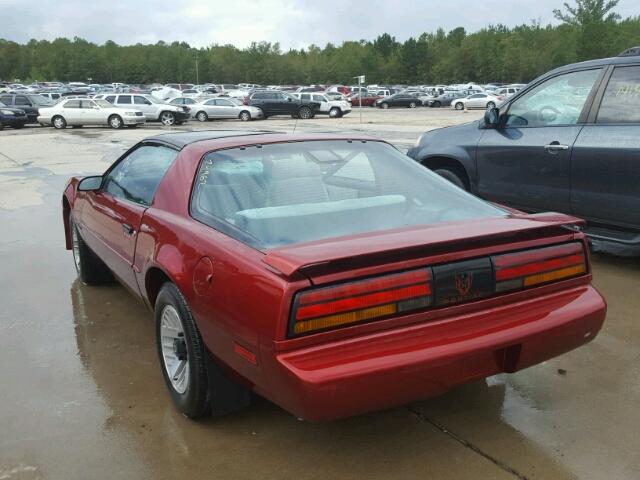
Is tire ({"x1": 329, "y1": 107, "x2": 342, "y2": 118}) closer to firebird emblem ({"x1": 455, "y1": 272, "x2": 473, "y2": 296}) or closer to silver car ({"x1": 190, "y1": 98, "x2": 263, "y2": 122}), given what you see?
silver car ({"x1": 190, "y1": 98, "x2": 263, "y2": 122})

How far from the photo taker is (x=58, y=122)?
26797 millimetres

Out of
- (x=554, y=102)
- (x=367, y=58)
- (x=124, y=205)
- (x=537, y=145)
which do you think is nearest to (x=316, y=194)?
(x=124, y=205)

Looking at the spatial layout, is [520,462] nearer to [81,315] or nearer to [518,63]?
[81,315]

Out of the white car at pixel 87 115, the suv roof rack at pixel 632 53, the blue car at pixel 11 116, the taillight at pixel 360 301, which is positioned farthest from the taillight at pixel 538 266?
the blue car at pixel 11 116

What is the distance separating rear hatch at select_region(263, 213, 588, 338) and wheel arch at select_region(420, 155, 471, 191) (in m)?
3.58

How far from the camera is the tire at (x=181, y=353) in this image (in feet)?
9.24

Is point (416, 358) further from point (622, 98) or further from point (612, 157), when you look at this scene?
point (622, 98)

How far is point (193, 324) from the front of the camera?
2.82 metres

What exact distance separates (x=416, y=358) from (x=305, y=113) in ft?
110

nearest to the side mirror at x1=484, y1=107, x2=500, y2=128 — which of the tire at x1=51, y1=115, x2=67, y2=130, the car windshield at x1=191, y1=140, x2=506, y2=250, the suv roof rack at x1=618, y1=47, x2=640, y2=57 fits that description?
the suv roof rack at x1=618, y1=47, x2=640, y2=57

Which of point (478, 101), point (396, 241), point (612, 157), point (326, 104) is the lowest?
point (396, 241)

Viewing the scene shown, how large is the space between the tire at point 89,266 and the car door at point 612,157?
3928mm

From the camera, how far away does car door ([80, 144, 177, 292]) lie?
3.62 meters

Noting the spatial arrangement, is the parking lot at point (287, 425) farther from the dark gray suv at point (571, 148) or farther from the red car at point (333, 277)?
the dark gray suv at point (571, 148)
